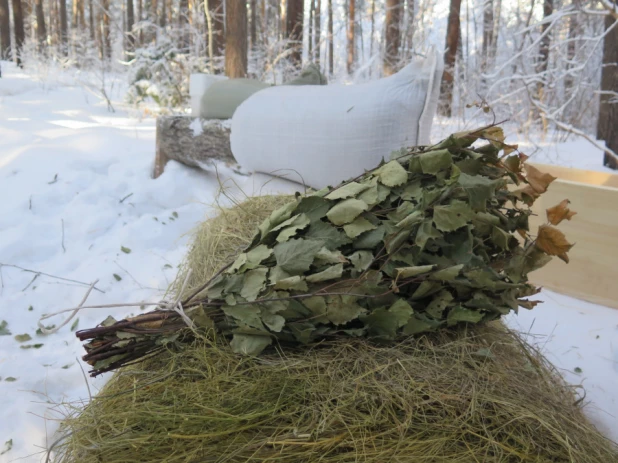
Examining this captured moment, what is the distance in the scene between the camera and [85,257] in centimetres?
257

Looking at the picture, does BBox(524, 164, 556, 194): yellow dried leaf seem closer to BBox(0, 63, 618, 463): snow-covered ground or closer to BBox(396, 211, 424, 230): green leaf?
BBox(396, 211, 424, 230): green leaf

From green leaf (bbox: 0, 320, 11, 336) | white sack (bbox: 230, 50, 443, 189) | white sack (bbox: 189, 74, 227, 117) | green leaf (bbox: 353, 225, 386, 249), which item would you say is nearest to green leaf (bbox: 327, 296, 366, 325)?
green leaf (bbox: 353, 225, 386, 249)

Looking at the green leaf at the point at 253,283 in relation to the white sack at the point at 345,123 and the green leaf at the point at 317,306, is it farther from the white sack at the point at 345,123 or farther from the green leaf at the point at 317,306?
the white sack at the point at 345,123

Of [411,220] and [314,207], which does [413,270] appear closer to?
[411,220]

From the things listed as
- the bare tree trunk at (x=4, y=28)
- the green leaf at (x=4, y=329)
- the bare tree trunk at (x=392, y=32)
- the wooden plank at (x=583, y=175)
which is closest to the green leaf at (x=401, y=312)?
the green leaf at (x=4, y=329)

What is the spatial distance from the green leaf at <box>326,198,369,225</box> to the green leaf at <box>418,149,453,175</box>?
155 millimetres

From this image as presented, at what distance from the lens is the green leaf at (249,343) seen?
93 cm

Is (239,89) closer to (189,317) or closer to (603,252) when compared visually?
(603,252)

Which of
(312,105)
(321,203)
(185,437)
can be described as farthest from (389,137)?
(185,437)

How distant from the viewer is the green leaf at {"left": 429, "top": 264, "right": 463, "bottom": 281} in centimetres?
92

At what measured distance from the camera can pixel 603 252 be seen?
2111mm

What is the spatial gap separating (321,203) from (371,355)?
0.32 m

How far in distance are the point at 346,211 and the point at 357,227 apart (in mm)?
41

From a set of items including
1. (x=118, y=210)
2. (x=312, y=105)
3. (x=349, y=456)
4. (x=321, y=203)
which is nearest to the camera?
(x=349, y=456)
